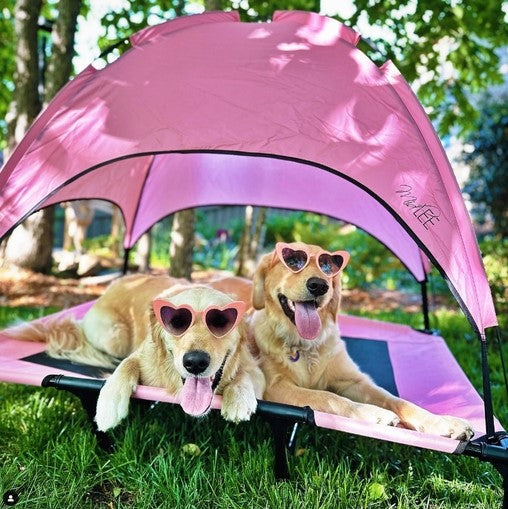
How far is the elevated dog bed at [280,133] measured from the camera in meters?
2.21

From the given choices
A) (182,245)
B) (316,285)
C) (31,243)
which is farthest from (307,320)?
(31,243)

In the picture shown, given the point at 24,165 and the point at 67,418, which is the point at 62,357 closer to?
the point at 67,418

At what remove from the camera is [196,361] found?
199 cm

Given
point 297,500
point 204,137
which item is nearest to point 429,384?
point 297,500

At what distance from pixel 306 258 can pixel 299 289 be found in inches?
5.9

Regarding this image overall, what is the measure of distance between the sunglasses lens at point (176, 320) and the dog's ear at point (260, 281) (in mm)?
689

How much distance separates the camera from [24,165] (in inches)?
100

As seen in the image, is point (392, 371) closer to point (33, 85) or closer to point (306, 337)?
point (306, 337)

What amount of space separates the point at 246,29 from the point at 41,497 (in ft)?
8.20

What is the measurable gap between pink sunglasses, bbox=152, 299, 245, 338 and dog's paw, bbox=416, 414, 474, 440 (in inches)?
35.3

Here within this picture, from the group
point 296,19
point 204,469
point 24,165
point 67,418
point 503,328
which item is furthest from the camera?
point 503,328

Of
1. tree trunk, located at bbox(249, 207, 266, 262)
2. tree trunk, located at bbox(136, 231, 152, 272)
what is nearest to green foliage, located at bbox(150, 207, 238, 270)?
tree trunk, located at bbox(249, 207, 266, 262)

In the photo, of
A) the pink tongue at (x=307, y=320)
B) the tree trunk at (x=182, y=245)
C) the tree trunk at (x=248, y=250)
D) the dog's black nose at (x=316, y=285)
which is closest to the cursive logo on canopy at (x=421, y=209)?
the dog's black nose at (x=316, y=285)

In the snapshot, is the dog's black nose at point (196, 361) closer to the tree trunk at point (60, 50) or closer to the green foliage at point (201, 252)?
the tree trunk at point (60, 50)
